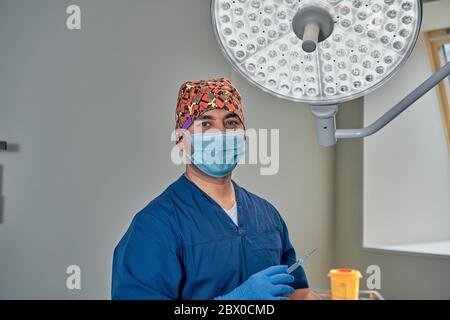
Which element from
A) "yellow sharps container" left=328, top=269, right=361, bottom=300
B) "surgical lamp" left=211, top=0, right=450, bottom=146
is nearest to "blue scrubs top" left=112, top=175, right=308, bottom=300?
"surgical lamp" left=211, top=0, right=450, bottom=146

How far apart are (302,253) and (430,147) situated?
113cm

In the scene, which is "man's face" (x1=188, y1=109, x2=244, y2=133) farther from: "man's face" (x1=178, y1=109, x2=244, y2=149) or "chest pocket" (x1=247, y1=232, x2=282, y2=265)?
"chest pocket" (x1=247, y1=232, x2=282, y2=265)

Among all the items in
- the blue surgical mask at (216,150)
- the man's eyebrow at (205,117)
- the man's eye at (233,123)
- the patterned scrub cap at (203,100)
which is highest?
the patterned scrub cap at (203,100)

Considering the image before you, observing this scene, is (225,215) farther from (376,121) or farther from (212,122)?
(376,121)

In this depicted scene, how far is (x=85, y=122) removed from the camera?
1.54 meters

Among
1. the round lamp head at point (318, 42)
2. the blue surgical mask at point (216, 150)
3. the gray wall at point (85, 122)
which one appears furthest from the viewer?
the gray wall at point (85, 122)

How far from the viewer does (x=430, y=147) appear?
2896 mm

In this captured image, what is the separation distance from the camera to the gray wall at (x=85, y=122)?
4.53 feet

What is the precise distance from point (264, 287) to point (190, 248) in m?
0.22

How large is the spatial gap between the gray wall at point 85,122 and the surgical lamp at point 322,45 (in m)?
1.04

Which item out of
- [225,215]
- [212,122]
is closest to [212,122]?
[212,122]

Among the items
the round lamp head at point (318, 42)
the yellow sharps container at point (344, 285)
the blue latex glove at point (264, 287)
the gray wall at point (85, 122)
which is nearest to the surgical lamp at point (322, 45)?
the round lamp head at point (318, 42)

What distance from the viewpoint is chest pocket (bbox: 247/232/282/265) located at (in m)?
1.22

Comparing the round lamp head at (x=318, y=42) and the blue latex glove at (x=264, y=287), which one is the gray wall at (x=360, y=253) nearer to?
the blue latex glove at (x=264, y=287)
